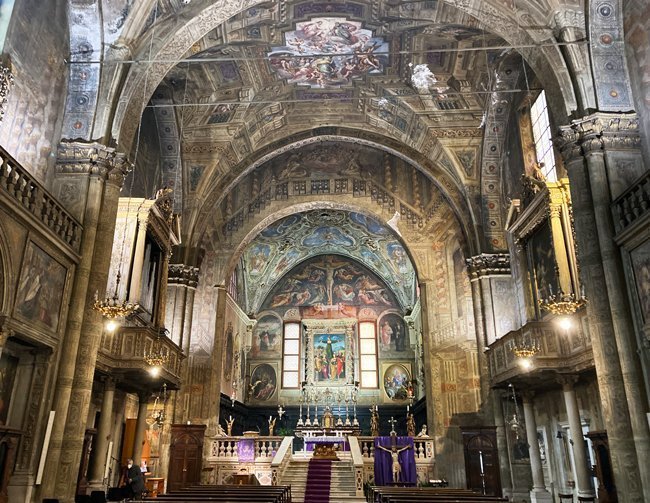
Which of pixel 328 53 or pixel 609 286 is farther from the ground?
pixel 328 53

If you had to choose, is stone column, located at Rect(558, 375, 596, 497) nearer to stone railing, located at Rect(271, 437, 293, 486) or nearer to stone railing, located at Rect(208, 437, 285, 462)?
stone railing, located at Rect(271, 437, 293, 486)

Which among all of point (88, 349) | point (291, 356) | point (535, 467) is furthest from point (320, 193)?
point (88, 349)

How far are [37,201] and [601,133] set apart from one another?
10424mm

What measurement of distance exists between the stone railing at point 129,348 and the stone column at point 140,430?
2345mm

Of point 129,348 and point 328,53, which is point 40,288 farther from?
point 328,53

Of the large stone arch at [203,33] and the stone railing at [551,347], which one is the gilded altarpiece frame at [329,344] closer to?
the stone railing at [551,347]

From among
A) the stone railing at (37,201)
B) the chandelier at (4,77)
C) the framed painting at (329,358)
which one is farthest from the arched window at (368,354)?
the chandelier at (4,77)

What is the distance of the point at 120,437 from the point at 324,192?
13047 millimetres

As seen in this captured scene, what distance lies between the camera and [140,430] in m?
15.8

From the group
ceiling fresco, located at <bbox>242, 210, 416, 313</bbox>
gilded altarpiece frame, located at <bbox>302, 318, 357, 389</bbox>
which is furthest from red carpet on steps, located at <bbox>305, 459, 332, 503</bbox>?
gilded altarpiece frame, located at <bbox>302, 318, 357, 389</bbox>

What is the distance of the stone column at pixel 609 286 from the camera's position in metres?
8.88

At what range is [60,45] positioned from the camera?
465 inches

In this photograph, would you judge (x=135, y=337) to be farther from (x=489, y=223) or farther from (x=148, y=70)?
(x=489, y=223)

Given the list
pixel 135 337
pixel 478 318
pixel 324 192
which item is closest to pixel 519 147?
pixel 478 318
